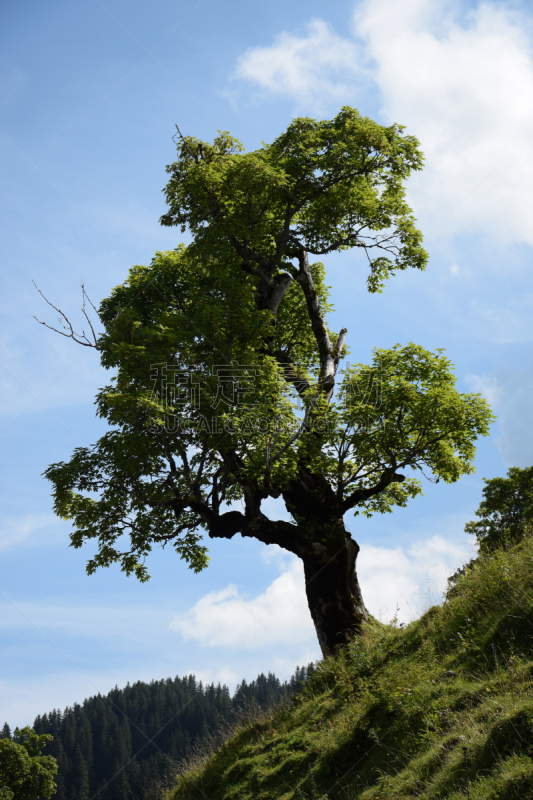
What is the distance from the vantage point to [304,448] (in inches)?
551

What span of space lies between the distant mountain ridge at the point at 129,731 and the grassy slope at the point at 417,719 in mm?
81957

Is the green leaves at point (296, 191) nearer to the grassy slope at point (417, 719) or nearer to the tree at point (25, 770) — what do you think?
the grassy slope at point (417, 719)

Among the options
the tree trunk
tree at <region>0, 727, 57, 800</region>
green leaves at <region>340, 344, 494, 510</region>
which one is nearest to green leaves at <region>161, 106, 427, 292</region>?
green leaves at <region>340, 344, 494, 510</region>

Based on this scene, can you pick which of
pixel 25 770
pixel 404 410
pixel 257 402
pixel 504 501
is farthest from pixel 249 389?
pixel 25 770

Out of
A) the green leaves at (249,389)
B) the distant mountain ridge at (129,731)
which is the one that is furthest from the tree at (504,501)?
the distant mountain ridge at (129,731)

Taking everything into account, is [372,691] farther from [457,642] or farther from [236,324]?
[236,324]

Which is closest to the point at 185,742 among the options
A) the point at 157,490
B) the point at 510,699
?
the point at 157,490

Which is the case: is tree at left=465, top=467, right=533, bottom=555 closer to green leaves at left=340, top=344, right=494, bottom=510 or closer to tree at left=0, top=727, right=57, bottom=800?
green leaves at left=340, top=344, right=494, bottom=510

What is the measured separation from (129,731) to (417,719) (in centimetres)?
12492

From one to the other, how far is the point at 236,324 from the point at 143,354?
8.72ft

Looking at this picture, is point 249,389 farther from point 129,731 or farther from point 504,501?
point 129,731

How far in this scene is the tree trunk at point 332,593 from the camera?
46.5ft

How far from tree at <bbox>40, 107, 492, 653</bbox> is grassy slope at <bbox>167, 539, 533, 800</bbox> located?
305 cm

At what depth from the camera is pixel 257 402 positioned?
504 inches
